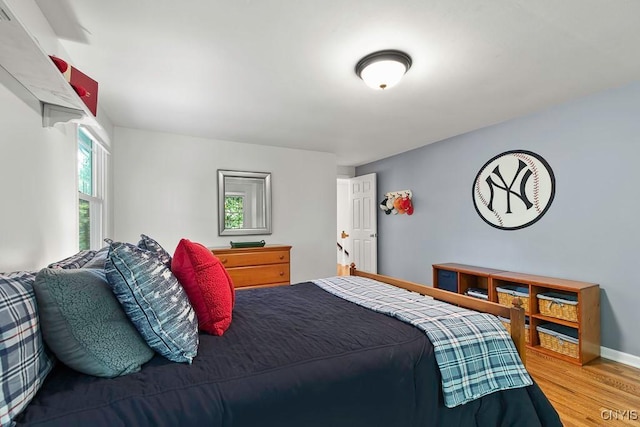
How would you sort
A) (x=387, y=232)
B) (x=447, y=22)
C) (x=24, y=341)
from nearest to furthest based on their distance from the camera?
(x=24, y=341) → (x=447, y=22) → (x=387, y=232)

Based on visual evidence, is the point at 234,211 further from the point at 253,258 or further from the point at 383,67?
the point at 383,67

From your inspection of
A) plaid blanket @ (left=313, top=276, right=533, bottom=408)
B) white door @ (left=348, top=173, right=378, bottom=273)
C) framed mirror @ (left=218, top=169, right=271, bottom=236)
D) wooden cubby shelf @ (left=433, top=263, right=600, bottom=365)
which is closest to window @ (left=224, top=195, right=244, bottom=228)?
framed mirror @ (left=218, top=169, right=271, bottom=236)

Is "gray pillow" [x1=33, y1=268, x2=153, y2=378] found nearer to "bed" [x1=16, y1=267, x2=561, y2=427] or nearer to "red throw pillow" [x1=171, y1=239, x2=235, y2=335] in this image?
"bed" [x1=16, y1=267, x2=561, y2=427]

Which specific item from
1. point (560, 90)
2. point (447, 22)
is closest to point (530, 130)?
point (560, 90)

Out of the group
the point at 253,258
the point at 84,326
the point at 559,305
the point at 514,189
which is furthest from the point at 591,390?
the point at 253,258

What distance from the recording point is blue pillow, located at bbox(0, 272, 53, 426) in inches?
30.2

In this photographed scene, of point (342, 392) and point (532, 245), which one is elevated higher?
point (532, 245)

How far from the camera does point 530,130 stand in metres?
3.28

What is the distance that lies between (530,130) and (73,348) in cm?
397

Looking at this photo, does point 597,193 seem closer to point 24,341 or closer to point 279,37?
point 279,37

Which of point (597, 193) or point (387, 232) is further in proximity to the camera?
point (387, 232)

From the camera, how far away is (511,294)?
3.13 metres

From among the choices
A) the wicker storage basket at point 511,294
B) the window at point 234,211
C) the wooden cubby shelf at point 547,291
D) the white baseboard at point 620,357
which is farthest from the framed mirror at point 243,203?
the white baseboard at point 620,357

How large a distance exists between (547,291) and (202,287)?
10.6 feet
